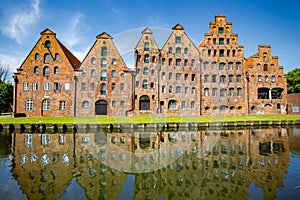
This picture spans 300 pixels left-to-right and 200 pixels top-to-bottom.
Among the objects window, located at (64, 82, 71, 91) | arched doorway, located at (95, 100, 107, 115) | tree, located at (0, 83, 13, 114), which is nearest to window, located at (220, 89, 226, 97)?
arched doorway, located at (95, 100, 107, 115)

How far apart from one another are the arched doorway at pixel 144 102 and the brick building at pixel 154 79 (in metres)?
0.17

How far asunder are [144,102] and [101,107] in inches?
280

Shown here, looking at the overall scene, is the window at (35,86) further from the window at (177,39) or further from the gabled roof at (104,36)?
the window at (177,39)

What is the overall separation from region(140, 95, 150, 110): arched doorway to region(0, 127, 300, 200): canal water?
17657 mm

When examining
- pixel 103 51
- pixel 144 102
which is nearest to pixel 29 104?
pixel 103 51

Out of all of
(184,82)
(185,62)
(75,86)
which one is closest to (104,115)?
(75,86)

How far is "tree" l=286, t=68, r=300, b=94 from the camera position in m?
44.3

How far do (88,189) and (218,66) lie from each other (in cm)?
3179

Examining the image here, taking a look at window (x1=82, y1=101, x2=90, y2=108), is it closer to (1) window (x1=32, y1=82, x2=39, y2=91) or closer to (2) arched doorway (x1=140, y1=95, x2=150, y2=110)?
(1) window (x1=32, y1=82, x2=39, y2=91)

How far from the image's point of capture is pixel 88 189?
6391 millimetres

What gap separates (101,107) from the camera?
29375 millimetres

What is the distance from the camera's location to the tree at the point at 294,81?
44.3m

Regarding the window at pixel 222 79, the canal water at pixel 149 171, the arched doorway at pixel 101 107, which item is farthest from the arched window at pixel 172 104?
the canal water at pixel 149 171

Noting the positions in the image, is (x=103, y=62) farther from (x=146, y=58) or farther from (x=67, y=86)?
(x=146, y=58)
